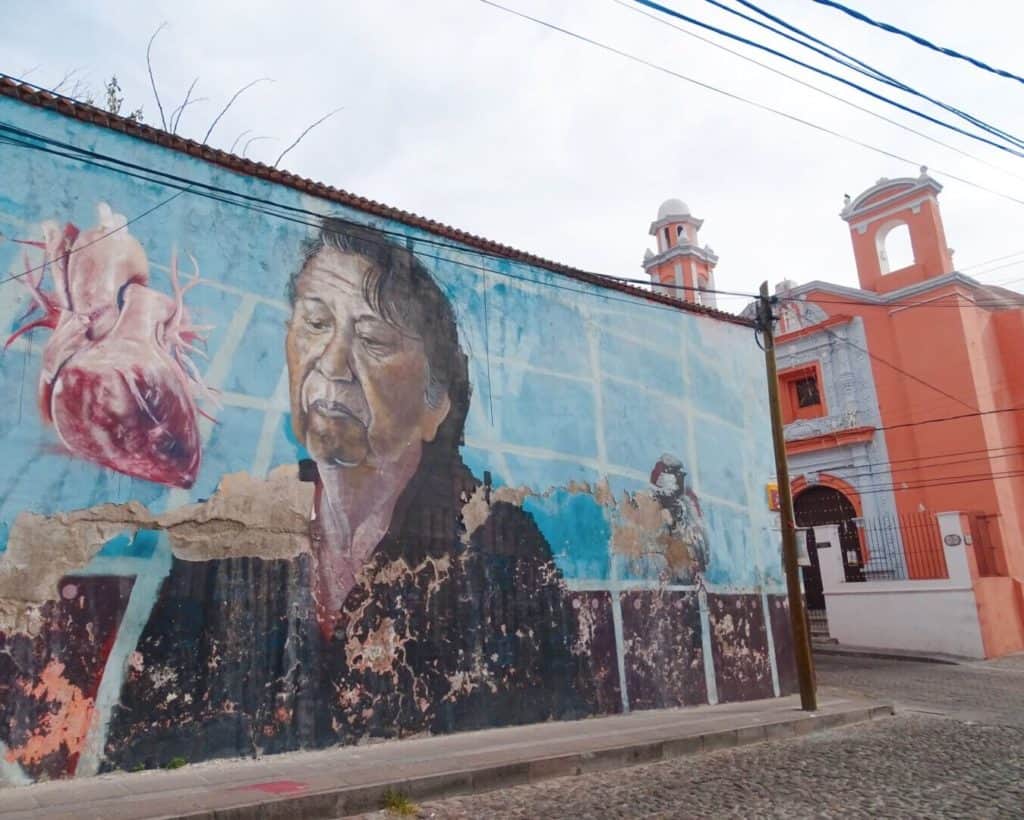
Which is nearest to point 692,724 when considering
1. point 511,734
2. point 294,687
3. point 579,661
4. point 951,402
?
point 579,661

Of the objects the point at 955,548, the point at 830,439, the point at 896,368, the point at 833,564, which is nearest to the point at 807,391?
the point at 830,439

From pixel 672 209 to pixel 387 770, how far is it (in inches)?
934

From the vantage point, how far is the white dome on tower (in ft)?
90.5

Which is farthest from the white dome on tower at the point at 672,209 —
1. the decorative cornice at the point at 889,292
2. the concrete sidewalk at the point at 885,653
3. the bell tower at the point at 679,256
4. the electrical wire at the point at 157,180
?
the electrical wire at the point at 157,180

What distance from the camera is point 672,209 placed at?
27.6 metres

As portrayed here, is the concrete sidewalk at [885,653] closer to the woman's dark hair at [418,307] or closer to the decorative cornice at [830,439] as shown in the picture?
the decorative cornice at [830,439]

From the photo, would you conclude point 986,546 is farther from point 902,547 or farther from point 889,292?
point 889,292

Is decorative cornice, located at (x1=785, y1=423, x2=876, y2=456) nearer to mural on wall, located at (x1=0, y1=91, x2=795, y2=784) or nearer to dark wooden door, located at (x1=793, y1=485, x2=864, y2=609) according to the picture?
dark wooden door, located at (x1=793, y1=485, x2=864, y2=609)

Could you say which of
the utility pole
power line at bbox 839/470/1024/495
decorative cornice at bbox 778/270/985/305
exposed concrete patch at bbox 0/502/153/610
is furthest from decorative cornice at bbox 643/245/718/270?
exposed concrete patch at bbox 0/502/153/610

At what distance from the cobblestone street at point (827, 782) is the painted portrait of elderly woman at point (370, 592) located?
1995 millimetres

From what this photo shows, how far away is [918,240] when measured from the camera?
74.7ft

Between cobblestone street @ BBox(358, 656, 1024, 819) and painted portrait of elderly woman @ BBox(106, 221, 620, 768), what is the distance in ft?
6.55

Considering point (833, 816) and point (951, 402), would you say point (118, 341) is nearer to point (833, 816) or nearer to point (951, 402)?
point (833, 816)

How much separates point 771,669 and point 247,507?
8352 mm
